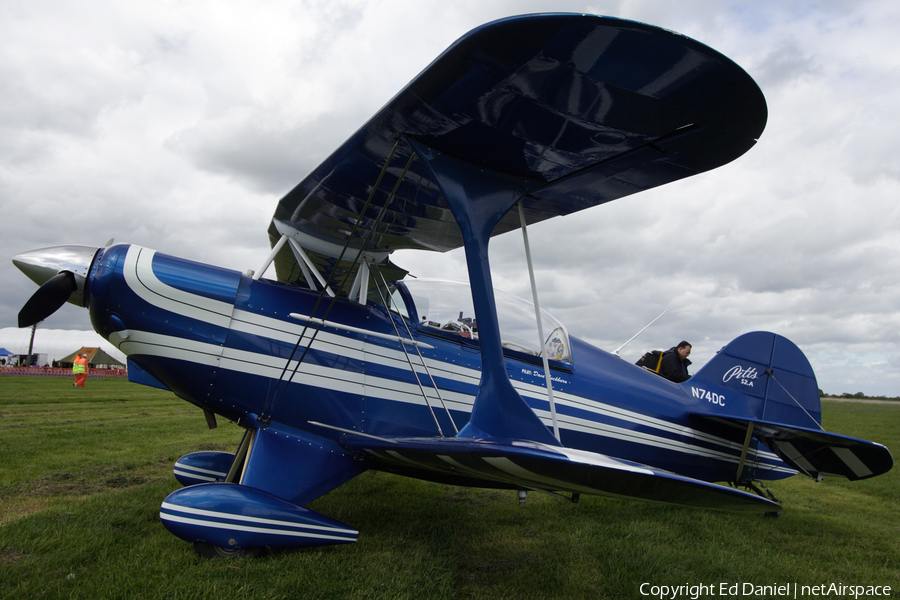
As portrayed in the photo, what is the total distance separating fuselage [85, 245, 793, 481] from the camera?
359 cm

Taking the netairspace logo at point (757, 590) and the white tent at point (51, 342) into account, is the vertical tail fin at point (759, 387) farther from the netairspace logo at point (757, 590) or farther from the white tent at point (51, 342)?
the white tent at point (51, 342)

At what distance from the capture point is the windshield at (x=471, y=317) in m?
4.28

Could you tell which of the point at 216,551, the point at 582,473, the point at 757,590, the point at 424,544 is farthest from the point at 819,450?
the point at 216,551

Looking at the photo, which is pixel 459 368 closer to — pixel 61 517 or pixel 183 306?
pixel 183 306

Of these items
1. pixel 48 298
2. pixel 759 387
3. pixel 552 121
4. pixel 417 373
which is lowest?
pixel 417 373

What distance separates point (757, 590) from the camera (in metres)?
3.22

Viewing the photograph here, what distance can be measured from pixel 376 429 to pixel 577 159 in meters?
2.45

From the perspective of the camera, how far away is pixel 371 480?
5926mm

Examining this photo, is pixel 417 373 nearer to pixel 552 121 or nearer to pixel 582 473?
pixel 582 473

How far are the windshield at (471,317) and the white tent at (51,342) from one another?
176 ft

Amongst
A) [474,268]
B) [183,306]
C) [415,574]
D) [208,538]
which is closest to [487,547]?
[415,574]

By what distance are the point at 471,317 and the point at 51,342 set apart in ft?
198

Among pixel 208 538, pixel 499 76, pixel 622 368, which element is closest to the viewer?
pixel 499 76

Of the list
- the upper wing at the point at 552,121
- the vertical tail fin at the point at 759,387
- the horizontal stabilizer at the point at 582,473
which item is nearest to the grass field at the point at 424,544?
the horizontal stabilizer at the point at 582,473
